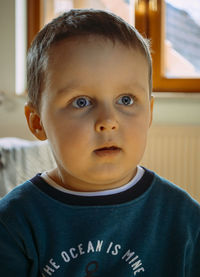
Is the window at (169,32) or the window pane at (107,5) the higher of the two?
the window pane at (107,5)

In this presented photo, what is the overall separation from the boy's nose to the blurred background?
1.91m

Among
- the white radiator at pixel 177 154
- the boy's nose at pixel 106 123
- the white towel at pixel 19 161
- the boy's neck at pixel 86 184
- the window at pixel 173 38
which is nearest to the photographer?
the boy's nose at pixel 106 123

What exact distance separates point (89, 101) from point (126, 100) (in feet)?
0.25

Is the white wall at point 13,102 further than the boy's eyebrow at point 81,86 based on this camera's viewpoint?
Yes

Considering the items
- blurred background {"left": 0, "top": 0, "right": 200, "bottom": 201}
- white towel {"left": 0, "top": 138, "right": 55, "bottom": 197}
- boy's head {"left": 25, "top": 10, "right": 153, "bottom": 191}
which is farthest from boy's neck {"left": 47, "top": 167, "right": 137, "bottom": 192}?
blurred background {"left": 0, "top": 0, "right": 200, "bottom": 201}

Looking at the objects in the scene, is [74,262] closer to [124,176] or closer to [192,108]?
[124,176]

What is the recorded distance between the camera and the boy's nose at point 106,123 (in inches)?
22.9

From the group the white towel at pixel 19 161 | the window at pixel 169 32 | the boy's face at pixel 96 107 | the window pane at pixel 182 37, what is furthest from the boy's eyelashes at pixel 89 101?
the window pane at pixel 182 37

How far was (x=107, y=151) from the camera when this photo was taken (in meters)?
0.60

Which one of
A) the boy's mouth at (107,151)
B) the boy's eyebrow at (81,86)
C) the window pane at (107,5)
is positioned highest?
the window pane at (107,5)

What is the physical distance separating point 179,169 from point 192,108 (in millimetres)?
477

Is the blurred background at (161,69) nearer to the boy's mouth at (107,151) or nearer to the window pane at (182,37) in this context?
the window pane at (182,37)

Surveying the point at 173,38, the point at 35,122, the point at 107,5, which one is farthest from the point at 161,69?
the point at 35,122

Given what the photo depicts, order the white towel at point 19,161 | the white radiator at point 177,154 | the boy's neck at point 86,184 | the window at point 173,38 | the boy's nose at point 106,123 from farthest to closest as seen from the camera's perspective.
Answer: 1. the window at point 173,38
2. the white radiator at point 177,154
3. the white towel at point 19,161
4. the boy's neck at point 86,184
5. the boy's nose at point 106,123
